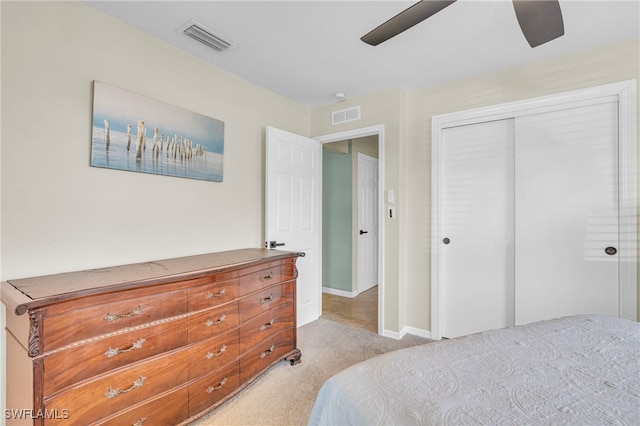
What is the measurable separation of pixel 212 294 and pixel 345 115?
237 cm

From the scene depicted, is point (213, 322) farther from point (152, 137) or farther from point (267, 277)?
point (152, 137)

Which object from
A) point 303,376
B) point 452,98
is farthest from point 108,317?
point 452,98

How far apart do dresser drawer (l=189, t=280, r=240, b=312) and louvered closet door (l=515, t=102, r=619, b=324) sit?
2382 mm

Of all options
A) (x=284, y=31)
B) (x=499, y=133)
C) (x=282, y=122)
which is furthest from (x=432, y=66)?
(x=282, y=122)

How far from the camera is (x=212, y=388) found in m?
1.81

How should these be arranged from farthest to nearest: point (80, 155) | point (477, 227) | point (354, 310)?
point (354, 310) < point (477, 227) < point (80, 155)

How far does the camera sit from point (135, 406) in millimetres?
1484

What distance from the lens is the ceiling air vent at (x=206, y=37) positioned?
2.03 meters

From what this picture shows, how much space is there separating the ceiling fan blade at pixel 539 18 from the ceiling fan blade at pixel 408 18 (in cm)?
35

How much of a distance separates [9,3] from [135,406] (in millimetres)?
2167

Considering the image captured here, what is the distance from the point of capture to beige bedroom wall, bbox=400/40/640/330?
2.25m

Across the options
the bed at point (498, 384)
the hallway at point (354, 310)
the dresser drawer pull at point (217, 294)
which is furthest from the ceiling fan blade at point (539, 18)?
the hallway at point (354, 310)

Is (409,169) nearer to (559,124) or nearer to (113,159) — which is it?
(559,124)

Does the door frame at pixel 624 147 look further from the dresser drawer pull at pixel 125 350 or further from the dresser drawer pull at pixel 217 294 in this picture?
the dresser drawer pull at pixel 125 350
